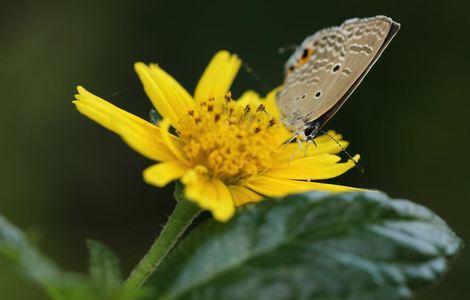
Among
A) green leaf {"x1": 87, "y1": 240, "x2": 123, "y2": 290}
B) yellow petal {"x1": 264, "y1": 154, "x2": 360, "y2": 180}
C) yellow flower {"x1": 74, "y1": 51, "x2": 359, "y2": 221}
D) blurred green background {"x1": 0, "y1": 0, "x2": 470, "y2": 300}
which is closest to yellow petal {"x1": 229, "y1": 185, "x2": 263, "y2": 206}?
yellow flower {"x1": 74, "y1": 51, "x2": 359, "y2": 221}

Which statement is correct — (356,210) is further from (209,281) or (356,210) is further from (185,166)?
(185,166)

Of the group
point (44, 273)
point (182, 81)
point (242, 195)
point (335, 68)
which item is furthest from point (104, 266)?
point (182, 81)

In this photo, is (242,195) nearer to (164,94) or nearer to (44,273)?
(164,94)

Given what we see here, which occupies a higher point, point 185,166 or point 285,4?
point 185,166

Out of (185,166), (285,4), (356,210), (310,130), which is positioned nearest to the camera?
(356,210)

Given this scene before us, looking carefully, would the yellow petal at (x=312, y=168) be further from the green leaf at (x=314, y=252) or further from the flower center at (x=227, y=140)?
the green leaf at (x=314, y=252)

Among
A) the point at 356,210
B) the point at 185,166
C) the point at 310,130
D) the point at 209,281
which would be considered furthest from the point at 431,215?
the point at 310,130
